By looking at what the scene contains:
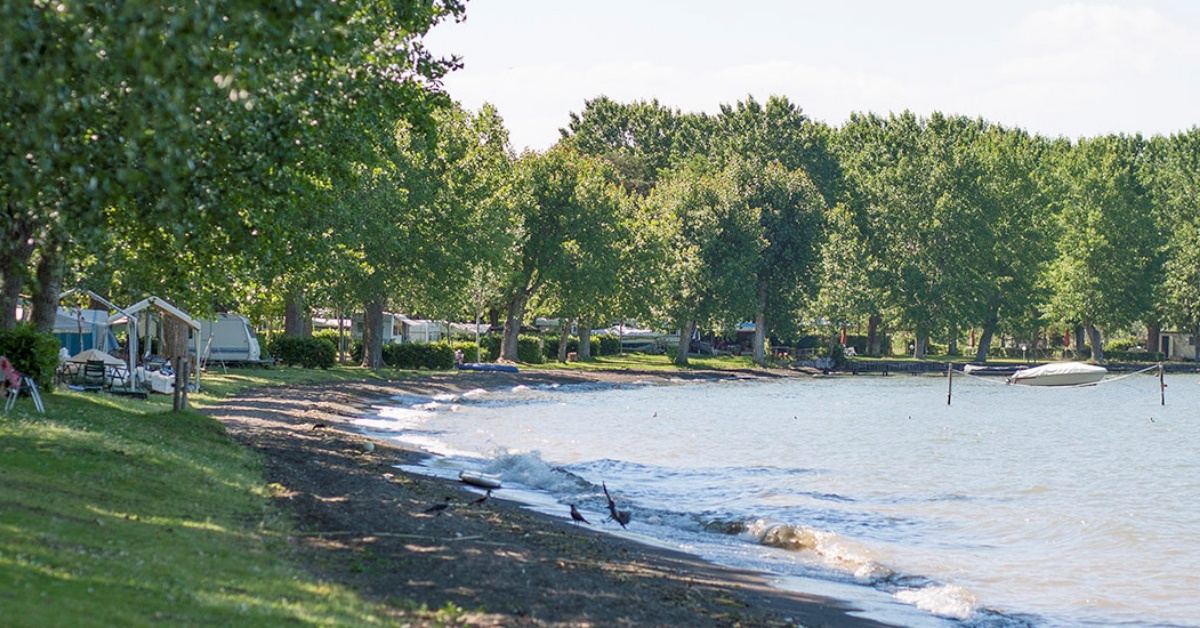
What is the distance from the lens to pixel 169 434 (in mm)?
21406

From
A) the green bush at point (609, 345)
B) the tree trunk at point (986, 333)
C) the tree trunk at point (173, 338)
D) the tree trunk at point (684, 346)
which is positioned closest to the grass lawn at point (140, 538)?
the tree trunk at point (173, 338)

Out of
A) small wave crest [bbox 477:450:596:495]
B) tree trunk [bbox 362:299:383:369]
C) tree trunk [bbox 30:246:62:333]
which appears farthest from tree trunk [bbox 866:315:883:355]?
tree trunk [bbox 30:246:62:333]

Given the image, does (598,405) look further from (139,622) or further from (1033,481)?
(139,622)

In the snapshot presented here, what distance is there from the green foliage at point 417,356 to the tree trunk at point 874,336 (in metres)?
58.3

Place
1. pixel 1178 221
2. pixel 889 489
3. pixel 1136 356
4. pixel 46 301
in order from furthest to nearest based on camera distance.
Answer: pixel 1136 356
pixel 1178 221
pixel 889 489
pixel 46 301

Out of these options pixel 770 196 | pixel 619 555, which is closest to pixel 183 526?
pixel 619 555

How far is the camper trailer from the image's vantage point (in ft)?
180

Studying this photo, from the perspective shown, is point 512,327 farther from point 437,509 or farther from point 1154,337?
point 1154,337

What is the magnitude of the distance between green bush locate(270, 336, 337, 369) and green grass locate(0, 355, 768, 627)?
1500 inches

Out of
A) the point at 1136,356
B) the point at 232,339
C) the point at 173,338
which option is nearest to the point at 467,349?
the point at 232,339

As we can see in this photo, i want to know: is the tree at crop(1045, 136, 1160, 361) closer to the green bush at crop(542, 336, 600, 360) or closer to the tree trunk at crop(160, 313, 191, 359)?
the green bush at crop(542, 336, 600, 360)

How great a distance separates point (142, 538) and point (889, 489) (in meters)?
21.4

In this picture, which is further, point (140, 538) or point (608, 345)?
point (608, 345)

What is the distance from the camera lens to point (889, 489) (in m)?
29.6
